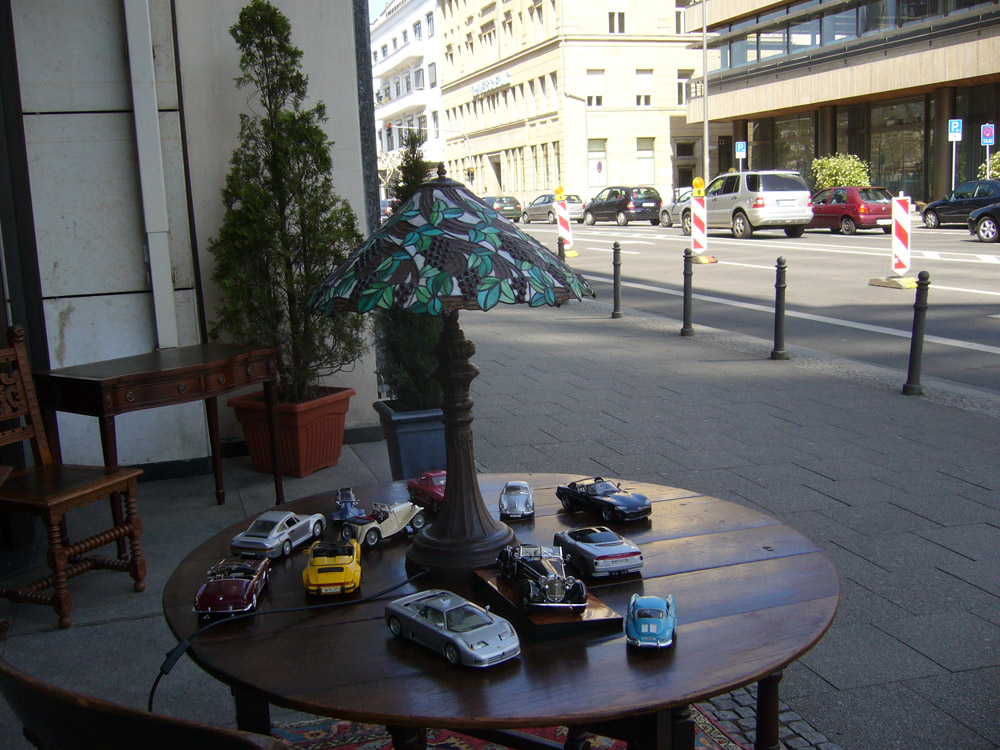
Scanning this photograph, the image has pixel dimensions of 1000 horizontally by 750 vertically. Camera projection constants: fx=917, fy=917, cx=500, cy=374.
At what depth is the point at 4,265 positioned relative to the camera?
498cm

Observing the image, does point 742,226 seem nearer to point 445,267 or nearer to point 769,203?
point 769,203

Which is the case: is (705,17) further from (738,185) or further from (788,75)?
(738,185)

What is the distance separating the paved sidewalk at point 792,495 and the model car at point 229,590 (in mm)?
1122

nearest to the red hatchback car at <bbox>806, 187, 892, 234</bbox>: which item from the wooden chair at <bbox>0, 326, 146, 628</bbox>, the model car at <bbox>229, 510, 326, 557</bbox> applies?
the wooden chair at <bbox>0, 326, 146, 628</bbox>

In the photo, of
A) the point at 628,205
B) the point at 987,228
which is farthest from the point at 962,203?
the point at 628,205

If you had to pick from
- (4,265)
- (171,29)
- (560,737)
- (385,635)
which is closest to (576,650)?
(385,635)

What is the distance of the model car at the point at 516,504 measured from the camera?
9.07ft

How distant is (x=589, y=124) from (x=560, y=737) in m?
60.6

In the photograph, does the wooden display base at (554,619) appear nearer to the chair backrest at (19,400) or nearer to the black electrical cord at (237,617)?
the black electrical cord at (237,617)

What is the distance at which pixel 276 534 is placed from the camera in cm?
253

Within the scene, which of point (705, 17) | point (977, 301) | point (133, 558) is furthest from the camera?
point (705, 17)

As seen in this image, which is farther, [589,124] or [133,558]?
[589,124]

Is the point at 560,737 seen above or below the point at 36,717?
below

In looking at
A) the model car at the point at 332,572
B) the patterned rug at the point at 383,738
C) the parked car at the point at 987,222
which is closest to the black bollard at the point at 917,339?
the patterned rug at the point at 383,738
